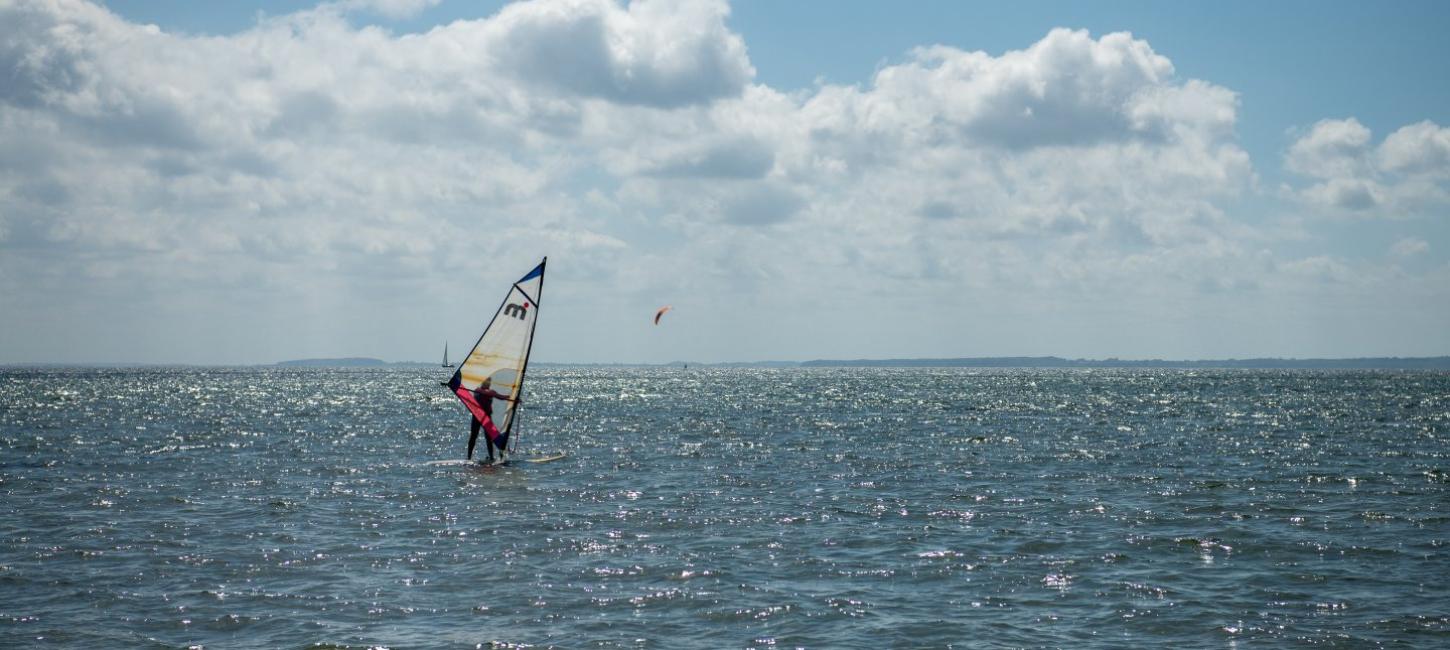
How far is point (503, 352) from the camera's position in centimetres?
4041

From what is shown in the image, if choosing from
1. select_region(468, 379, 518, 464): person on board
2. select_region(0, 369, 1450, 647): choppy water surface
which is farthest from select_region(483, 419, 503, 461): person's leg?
select_region(0, 369, 1450, 647): choppy water surface

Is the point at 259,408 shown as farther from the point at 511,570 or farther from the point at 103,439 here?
the point at 511,570

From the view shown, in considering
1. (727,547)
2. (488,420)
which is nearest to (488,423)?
(488,420)

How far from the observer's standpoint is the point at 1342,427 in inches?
2598

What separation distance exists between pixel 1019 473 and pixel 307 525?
23.8m

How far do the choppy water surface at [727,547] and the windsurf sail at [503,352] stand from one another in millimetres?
3037

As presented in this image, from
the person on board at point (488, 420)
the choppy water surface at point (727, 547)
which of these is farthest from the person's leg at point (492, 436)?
the choppy water surface at point (727, 547)

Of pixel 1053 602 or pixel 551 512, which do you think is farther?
pixel 551 512

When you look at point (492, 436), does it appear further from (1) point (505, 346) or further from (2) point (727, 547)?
(2) point (727, 547)

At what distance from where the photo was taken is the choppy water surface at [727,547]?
57.7 feet

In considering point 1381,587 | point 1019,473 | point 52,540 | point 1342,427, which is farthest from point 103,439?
point 1342,427

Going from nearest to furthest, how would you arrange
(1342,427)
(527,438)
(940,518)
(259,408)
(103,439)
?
(940,518)
(103,439)
(527,438)
(1342,427)
(259,408)

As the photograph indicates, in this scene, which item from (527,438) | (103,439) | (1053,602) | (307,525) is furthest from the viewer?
(527,438)

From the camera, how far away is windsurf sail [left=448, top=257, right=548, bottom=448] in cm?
3959
